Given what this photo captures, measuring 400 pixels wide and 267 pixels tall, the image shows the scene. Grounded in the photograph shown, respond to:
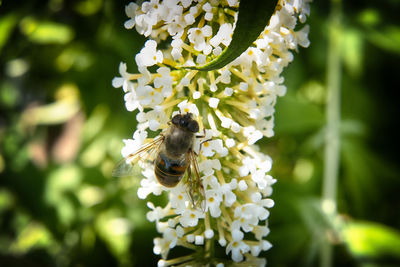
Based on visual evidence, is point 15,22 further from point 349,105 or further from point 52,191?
point 349,105

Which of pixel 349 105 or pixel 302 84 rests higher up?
pixel 302 84

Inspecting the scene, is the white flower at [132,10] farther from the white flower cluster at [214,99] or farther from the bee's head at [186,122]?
the bee's head at [186,122]

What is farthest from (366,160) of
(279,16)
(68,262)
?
(68,262)

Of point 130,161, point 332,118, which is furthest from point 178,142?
point 332,118

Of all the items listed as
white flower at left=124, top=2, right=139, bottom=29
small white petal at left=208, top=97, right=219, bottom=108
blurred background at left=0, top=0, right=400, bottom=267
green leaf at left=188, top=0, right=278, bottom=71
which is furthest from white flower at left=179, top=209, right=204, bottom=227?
blurred background at left=0, top=0, right=400, bottom=267

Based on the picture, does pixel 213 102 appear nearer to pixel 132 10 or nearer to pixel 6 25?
pixel 132 10

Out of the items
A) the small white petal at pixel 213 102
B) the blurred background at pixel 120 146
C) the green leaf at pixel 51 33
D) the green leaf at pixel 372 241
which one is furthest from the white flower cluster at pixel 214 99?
the green leaf at pixel 51 33
